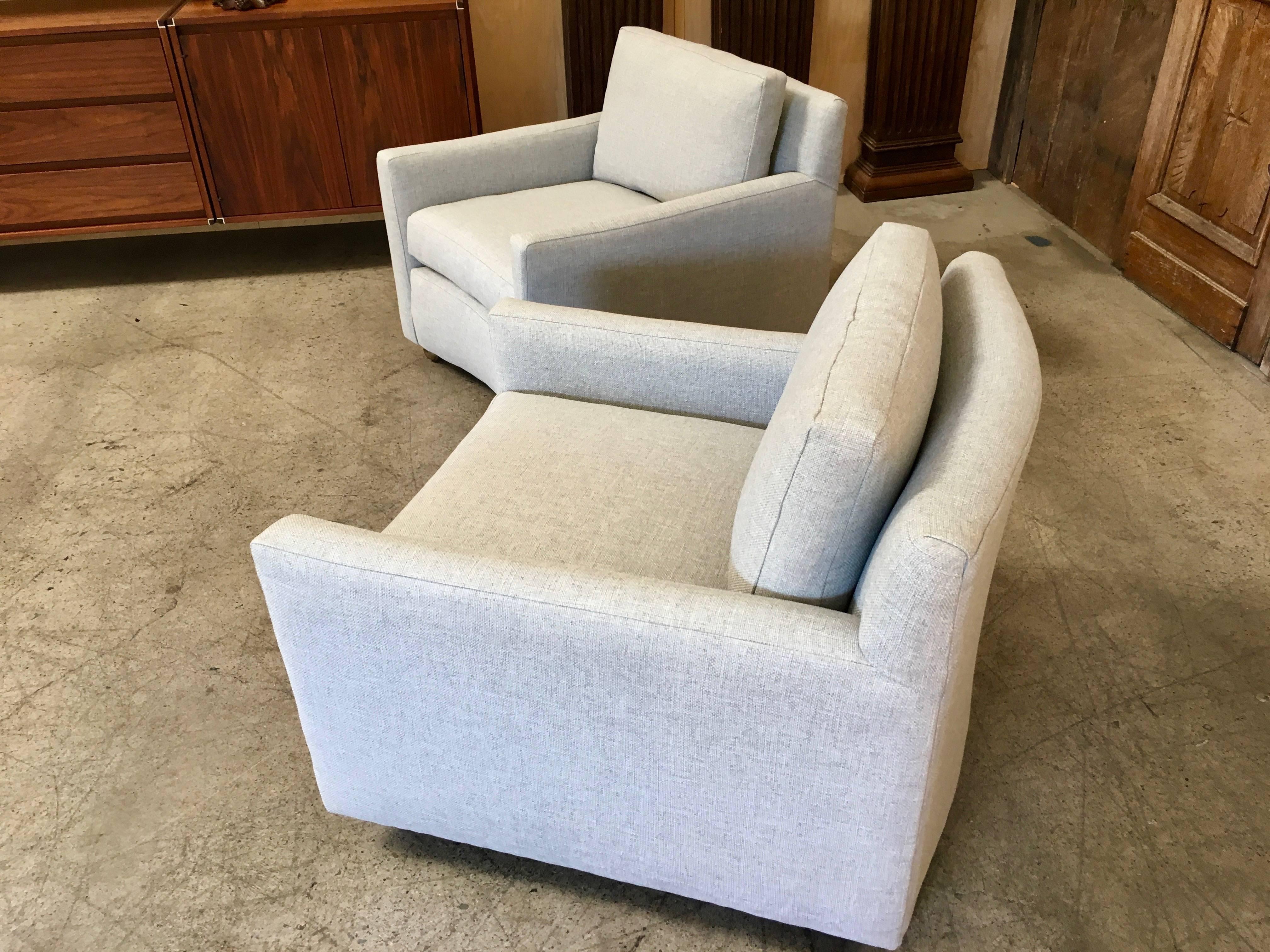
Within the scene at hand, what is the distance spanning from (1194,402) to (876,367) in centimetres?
175

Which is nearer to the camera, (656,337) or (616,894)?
(616,894)

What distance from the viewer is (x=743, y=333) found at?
1.78 meters

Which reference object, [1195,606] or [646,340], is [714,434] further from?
[1195,606]

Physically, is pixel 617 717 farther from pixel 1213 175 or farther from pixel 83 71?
pixel 83 71

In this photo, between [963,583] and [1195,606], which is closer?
[963,583]

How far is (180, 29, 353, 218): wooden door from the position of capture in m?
3.03

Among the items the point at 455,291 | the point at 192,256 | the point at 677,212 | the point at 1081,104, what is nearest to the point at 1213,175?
the point at 1081,104

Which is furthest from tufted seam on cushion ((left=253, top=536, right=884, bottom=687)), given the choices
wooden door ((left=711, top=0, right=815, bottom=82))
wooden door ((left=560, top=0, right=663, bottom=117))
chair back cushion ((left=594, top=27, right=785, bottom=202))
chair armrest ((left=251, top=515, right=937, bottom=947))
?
wooden door ((left=711, top=0, right=815, bottom=82))

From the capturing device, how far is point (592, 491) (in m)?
1.62

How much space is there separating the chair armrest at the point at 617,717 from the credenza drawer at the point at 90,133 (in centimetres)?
229

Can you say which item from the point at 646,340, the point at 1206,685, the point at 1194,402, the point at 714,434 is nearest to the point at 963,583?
the point at 714,434

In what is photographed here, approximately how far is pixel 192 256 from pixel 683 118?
185 centimetres

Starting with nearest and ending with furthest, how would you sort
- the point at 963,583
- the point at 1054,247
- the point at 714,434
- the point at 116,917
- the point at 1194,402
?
the point at 963,583
the point at 116,917
the point at 714,434
the point at 1194,402
the point at 1054,247

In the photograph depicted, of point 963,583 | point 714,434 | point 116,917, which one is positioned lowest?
point 116,917
